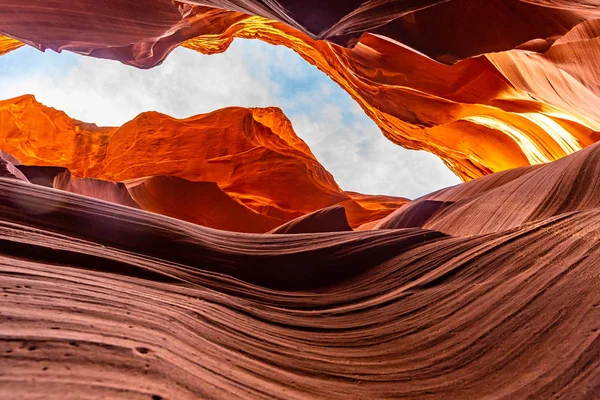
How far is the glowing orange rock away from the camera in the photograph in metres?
14.9

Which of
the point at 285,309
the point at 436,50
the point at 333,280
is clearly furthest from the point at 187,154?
the point at 285,309

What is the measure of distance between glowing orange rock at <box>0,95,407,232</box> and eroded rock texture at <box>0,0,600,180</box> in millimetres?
2943

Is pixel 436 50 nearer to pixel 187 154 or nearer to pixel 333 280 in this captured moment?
pixel 333 280

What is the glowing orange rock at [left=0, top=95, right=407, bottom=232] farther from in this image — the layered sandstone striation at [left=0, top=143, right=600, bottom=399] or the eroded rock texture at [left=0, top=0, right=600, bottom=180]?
the layered sandstone striation at [left=0, top=143, right=600, bottom=399]

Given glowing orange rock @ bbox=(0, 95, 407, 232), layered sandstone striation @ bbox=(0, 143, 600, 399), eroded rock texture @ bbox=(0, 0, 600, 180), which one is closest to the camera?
layered sandstone striation @ bbox=(0, 143, 600, 399)

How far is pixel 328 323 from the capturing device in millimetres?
2654

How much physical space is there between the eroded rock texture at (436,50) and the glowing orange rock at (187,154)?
2.94m

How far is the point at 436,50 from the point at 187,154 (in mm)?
10037

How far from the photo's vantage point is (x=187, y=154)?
50.0ft

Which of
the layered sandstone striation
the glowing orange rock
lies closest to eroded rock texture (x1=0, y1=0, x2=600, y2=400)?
the layered sandstone striation

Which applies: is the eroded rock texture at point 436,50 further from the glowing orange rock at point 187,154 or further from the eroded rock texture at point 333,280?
the glowing orange rock at point 187,154

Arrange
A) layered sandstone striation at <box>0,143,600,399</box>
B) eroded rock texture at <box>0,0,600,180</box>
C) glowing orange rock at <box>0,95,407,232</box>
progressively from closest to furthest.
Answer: layered sandstone striation at <box>0,143,600,399</box> < eroded rock texture at <box>0,0,600,180</box> < glowing orange rock at <box>0,95,407,232</box>

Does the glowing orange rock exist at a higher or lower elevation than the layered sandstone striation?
higher

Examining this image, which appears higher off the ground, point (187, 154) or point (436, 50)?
point (187, 154)
